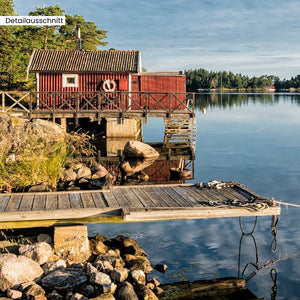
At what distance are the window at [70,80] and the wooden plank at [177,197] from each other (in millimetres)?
15289

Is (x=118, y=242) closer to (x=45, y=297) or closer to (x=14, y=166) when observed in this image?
(x=45, y=297)

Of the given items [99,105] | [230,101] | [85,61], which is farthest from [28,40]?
[230,101]

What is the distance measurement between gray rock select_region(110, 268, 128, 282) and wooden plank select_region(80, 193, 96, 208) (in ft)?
5.28

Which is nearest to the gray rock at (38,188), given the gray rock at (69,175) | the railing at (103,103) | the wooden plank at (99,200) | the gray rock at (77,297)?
the wooden plank at (99,200)

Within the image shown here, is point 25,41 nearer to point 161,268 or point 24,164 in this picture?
point 24,164

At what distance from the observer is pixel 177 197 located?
9.22 metres

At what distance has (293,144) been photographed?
90.5 ft

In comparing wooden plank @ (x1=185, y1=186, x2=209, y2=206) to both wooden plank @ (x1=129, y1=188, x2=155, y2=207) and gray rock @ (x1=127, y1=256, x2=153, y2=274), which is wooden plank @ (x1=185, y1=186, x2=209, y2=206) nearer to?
wooden plank @ (x1=129, y1=188, x2=155, y2=207)

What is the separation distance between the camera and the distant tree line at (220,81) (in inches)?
6659

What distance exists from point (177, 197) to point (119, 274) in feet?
8.29

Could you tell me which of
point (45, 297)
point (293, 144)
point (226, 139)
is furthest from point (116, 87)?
point (45, 297)

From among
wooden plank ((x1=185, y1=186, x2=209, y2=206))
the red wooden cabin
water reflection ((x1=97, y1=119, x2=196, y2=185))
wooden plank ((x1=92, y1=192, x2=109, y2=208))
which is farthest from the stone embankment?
the red wooden cabin

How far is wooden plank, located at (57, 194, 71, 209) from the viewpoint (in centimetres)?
849

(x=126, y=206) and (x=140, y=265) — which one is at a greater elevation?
(x=126, y=206)
